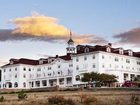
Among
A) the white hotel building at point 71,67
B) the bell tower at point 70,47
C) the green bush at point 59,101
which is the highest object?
the bell tower at point 70,47

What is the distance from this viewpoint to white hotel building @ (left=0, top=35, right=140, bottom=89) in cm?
11819

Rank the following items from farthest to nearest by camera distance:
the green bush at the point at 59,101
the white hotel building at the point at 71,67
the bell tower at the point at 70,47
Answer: the bell tower at the point at 70,47 → the white hotel building at the point at 71,67 → the green bush at the point at 59,101

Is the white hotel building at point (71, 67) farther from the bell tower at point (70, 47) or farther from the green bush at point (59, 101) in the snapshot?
the green bush at point (59, 101)

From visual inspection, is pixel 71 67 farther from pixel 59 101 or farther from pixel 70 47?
pixel 59 101

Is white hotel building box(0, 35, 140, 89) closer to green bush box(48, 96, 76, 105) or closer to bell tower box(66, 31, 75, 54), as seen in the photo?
bell tower box(66, 31, 75, 54)

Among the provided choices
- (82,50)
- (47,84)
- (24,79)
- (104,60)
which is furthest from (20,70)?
(104,60)

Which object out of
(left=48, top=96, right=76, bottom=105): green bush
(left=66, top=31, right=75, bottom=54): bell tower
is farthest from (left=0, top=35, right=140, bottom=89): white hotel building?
(left=48, top=96, right=76, bottom=105): green bush

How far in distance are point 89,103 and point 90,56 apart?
258ft

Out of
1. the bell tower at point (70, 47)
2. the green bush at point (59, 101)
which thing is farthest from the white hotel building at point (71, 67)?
the green bush at point (59, 101)

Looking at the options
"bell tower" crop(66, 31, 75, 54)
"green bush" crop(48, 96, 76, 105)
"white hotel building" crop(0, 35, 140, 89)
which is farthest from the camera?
"bell tower" crop(66, 31, 75, 54)

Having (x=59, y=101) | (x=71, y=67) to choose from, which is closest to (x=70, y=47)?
(x=71, y=67)

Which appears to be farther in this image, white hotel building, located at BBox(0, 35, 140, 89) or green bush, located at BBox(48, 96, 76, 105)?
white hotel building, located at BBox(0, 35, 140, 89)

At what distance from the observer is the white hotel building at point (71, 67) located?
118 metres

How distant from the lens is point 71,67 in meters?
128
